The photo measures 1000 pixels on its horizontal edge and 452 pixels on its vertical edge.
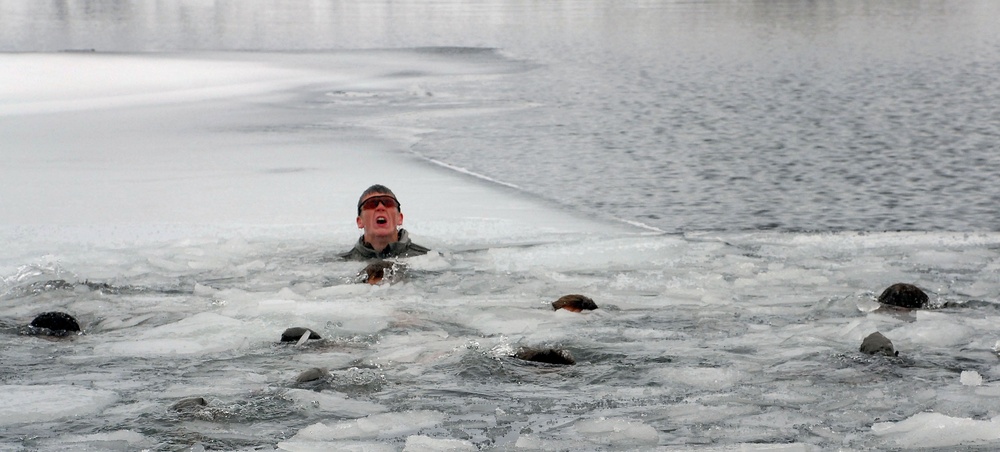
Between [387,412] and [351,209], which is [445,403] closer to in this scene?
[387,412]

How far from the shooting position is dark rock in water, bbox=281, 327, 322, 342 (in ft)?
18.6

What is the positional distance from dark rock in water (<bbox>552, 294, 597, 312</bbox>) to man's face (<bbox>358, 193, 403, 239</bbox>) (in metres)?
1.88

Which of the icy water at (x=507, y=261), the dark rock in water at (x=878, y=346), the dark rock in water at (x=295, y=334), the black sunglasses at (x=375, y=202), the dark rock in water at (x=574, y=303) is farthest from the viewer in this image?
the black sunglasses at (x=375, y=202)

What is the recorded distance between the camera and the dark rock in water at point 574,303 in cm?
626

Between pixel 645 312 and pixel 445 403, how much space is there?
1.91 metres

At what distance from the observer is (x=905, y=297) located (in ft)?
20.1

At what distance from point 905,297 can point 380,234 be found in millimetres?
3245

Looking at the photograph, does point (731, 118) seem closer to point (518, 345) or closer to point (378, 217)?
point (378, 217)

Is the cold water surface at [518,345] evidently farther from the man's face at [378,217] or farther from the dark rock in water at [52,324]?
the man's face at [378,217]

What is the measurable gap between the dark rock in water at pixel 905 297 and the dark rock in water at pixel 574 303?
56.3 inches

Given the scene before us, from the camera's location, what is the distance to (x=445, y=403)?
462 cm

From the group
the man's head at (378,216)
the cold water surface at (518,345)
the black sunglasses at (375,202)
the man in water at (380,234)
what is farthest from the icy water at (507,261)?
the black sunglasses at (375,202)

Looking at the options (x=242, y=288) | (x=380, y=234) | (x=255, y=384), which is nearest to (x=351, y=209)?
(x=380, y=234)

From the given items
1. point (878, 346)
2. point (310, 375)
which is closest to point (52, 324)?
point (310, 375)
